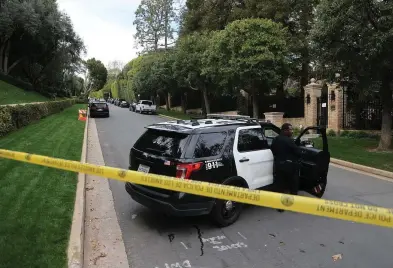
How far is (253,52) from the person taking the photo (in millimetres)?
19547

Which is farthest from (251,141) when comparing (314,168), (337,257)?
(337,257)

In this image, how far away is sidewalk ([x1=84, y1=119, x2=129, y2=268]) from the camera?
4.59 metres

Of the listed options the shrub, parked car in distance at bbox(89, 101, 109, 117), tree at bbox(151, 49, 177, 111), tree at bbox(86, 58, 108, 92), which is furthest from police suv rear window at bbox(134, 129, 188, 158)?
tree at bbox(86, 58, 108, 92)

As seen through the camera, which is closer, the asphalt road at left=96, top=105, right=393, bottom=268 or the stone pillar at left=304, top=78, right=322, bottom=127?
the asphalt road at left=96, top=105, right=393, bottom=268

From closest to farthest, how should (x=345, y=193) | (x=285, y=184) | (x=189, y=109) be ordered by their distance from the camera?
1. (x=285, y=184)
2. (x=345, y=193)
3. (x=189, y=109)

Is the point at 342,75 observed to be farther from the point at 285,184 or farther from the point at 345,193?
the point at 285,184

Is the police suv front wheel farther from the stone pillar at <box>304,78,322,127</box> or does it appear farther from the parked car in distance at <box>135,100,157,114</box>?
the parked car in distance at <box>135,100,157,114</box>

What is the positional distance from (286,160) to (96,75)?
120 m

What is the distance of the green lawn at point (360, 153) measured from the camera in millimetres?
10883

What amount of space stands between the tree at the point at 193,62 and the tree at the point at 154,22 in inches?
1006

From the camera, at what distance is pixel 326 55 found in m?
12.7

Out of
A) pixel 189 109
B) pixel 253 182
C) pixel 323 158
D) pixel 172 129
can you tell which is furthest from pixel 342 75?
pixel 189 109

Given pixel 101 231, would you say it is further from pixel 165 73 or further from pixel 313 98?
pixel 165 73

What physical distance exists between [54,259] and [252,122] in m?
4.05
